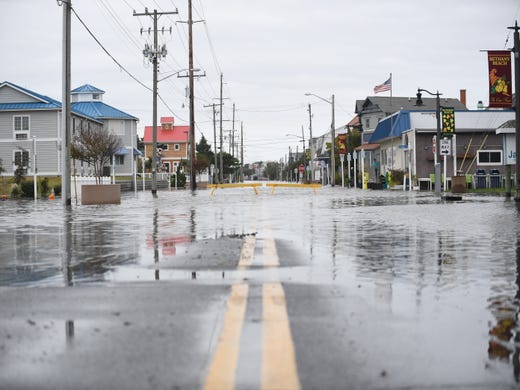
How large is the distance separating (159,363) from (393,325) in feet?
5.78

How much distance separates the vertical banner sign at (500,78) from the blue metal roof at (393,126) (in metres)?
24.7

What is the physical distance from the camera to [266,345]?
14.1 feet

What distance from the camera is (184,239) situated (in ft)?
37.2

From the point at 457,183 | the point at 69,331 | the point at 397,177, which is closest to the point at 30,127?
the point at 397,177

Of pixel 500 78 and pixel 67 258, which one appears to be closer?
pixel 67 258

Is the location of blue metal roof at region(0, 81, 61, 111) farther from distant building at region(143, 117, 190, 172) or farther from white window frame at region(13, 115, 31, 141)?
distant building at region(143, 117, 190, 172)

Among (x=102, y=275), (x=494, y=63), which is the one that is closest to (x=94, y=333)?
(x=102, y=275)

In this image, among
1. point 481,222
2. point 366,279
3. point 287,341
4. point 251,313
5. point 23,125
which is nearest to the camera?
point 287,341

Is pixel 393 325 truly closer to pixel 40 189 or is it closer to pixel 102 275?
pixel 102 275

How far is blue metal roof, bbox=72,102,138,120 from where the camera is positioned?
75.0 metres

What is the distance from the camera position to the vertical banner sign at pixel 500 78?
26969 mm

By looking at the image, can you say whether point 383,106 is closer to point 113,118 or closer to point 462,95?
point 462,95

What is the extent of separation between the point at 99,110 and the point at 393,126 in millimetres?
34527

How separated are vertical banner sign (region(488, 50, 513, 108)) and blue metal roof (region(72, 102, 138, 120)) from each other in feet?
176
